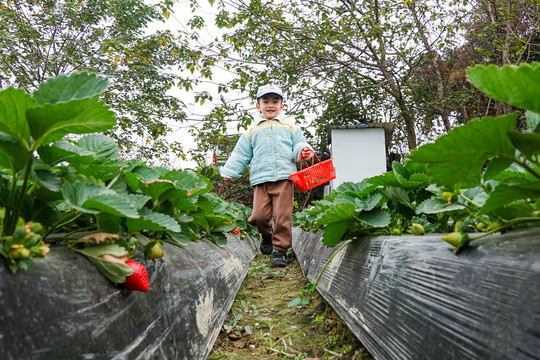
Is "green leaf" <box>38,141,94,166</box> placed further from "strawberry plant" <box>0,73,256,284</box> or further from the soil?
the soil

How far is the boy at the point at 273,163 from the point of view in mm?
3270

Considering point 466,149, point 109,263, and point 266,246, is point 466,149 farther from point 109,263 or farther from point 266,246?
point 266,246

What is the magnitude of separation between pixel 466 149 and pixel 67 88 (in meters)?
0.74

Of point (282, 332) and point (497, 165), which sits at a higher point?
point (497, 165)

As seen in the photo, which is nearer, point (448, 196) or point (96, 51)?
point (448, 196)

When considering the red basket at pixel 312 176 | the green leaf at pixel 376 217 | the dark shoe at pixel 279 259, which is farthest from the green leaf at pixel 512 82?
the dark shoe at pixel 279 259

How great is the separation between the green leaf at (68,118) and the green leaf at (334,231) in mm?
936

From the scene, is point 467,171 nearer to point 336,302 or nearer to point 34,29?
point 336,302

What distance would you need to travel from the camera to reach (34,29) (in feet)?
24.6

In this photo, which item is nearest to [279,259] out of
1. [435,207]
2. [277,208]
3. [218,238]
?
[277,208]

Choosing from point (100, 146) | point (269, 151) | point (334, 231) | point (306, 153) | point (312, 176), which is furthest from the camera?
point (312, 176)

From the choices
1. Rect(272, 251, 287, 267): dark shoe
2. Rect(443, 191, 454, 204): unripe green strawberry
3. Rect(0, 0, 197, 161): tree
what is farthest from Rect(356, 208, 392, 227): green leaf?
Rect(0, 0, 197, 161): tree

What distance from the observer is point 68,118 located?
2.04ft

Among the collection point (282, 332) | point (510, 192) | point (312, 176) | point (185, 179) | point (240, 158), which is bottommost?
point (282, 332)
